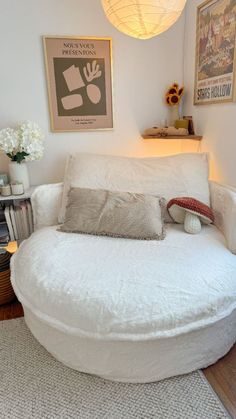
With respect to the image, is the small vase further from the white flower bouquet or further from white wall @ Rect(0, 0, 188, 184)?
white wall @ Rect(0, 0, 188, 184)

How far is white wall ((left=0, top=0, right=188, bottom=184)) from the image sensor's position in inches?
80.1

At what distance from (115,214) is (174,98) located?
49.3 inches

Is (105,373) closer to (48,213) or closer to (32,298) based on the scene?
(32,298)

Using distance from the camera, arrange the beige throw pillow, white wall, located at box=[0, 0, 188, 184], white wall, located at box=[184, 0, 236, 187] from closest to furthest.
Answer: the beige throw pillow, white wall, located at box=[184, 0, 236, 187], white wall, located at box=[0, 0, 188, 184]

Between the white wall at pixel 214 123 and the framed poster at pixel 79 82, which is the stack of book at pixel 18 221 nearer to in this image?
the framed poster at pixel 79 82

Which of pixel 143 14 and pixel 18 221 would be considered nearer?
pixel 143 14

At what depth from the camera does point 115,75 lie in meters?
2.26

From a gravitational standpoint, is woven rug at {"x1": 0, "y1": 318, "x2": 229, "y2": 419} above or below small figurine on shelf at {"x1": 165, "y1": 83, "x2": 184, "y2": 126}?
below

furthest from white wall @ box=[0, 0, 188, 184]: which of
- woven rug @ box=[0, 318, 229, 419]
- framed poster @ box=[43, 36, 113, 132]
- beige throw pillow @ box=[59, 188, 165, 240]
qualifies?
woven rug @ box=[0, 318, 229, 419]

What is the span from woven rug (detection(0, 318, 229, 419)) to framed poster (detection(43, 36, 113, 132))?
5.54 ft

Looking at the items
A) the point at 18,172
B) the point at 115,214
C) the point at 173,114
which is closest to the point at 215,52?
the point at 173,114

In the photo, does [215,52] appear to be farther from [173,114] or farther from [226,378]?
[226,378]

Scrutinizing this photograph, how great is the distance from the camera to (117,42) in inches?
86.4

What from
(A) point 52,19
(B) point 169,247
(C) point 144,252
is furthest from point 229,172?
(A) point 52,19
